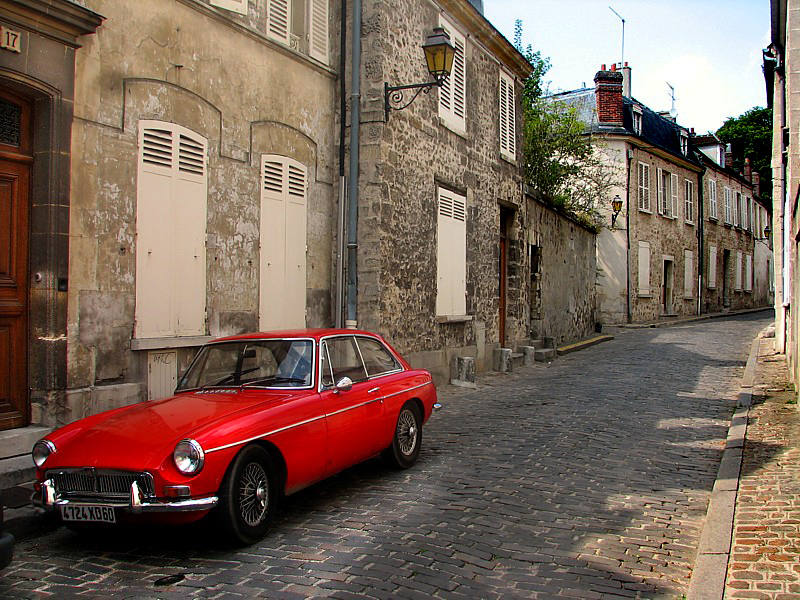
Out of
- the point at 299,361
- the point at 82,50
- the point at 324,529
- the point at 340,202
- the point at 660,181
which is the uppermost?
the point at 660,181

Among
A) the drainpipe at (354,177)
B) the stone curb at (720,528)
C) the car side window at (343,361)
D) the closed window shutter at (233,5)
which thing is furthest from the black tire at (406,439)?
the closed window shutter at (233,5)

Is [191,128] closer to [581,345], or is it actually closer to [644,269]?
[581,345]

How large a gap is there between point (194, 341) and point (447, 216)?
6662 millimetres

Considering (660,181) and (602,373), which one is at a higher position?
(660,181)

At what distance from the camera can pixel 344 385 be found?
18.6ft

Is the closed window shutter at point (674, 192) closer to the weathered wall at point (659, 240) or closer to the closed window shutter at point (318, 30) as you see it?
the weathered wall at point (659, 240)

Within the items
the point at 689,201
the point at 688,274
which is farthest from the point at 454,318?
the point at 689,201

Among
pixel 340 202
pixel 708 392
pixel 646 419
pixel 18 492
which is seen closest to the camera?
pixel 18 492

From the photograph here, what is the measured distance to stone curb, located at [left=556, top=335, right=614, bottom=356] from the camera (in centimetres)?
1858

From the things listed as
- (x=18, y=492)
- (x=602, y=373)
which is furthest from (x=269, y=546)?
Result: (x=602, y=373)

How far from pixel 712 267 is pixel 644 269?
9.51m

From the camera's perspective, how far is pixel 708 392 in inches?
460

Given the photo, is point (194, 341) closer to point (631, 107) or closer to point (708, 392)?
point (708, 392)

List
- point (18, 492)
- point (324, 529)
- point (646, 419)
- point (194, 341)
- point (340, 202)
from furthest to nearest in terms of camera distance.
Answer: point (340, 202), point (646, 419), point (194, 341), point (18, 492), point (324, 529)
